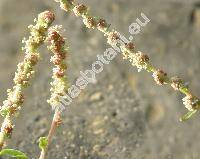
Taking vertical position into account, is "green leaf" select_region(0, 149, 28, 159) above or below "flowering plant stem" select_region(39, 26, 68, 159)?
below

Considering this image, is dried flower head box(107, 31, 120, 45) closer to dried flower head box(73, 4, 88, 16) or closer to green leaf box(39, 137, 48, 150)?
dried flower head box(73, 4, 88, 16)

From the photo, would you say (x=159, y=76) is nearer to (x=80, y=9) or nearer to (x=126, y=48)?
(x=126, y=48)

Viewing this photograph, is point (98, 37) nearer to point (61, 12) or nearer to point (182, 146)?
point (61, 12)

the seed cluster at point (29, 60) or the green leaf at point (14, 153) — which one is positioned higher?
the seed cluster at point (29, 60)

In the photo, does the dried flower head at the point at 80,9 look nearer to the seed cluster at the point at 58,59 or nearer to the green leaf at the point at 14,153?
the seed cluster at the point at 58,59

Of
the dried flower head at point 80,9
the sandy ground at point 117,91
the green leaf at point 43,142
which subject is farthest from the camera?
the sandy ground at point 117,91

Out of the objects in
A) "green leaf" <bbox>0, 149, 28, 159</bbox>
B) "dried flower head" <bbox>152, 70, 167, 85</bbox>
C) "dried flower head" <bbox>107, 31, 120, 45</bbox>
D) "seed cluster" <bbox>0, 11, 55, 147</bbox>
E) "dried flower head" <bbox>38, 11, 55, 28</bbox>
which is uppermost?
"dried flower head" <bbox>38, 11, 55, 28</bbox>

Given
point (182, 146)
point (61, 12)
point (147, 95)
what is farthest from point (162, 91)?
point (61, 12)

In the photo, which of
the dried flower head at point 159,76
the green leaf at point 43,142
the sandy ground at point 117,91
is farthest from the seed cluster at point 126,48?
the sandy ground at point 117,91

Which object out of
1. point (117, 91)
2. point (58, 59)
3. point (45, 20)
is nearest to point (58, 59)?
point (58, 59)

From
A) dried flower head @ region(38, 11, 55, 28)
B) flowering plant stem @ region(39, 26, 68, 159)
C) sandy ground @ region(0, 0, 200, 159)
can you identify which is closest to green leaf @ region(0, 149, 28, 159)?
flowering plant stem @ region(39, 26, 68, 159)
